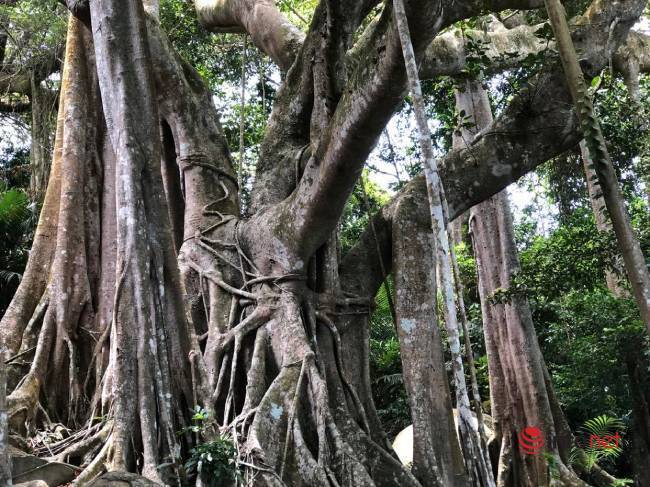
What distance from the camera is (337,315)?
6.06 meters

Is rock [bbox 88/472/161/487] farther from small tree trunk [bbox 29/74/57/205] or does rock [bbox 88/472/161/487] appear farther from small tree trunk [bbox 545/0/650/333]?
small tree trunk [bbox 29/74/57/205]

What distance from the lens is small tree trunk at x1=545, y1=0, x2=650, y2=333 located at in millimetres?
3598

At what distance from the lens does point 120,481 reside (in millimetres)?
3430

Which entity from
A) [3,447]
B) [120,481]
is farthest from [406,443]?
[3,447]

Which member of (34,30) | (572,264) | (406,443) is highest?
(34,30)

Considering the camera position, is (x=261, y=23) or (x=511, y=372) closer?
(x=511, y=372)

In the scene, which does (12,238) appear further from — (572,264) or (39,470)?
(572,264)

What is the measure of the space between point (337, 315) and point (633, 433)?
168 inches

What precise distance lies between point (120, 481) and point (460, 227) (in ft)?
42.9

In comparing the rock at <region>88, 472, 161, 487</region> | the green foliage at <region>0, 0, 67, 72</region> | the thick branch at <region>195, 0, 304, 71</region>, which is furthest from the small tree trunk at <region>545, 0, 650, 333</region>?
the green foliage at <region>0, 0, 67, 72</region>

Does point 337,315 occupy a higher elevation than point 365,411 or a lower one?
higher

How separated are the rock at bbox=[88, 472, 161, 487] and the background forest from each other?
316 centimetres

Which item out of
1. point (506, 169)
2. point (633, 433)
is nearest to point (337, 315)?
point (506, 169)

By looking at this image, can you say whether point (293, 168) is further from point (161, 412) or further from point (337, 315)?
point (161, 412)
